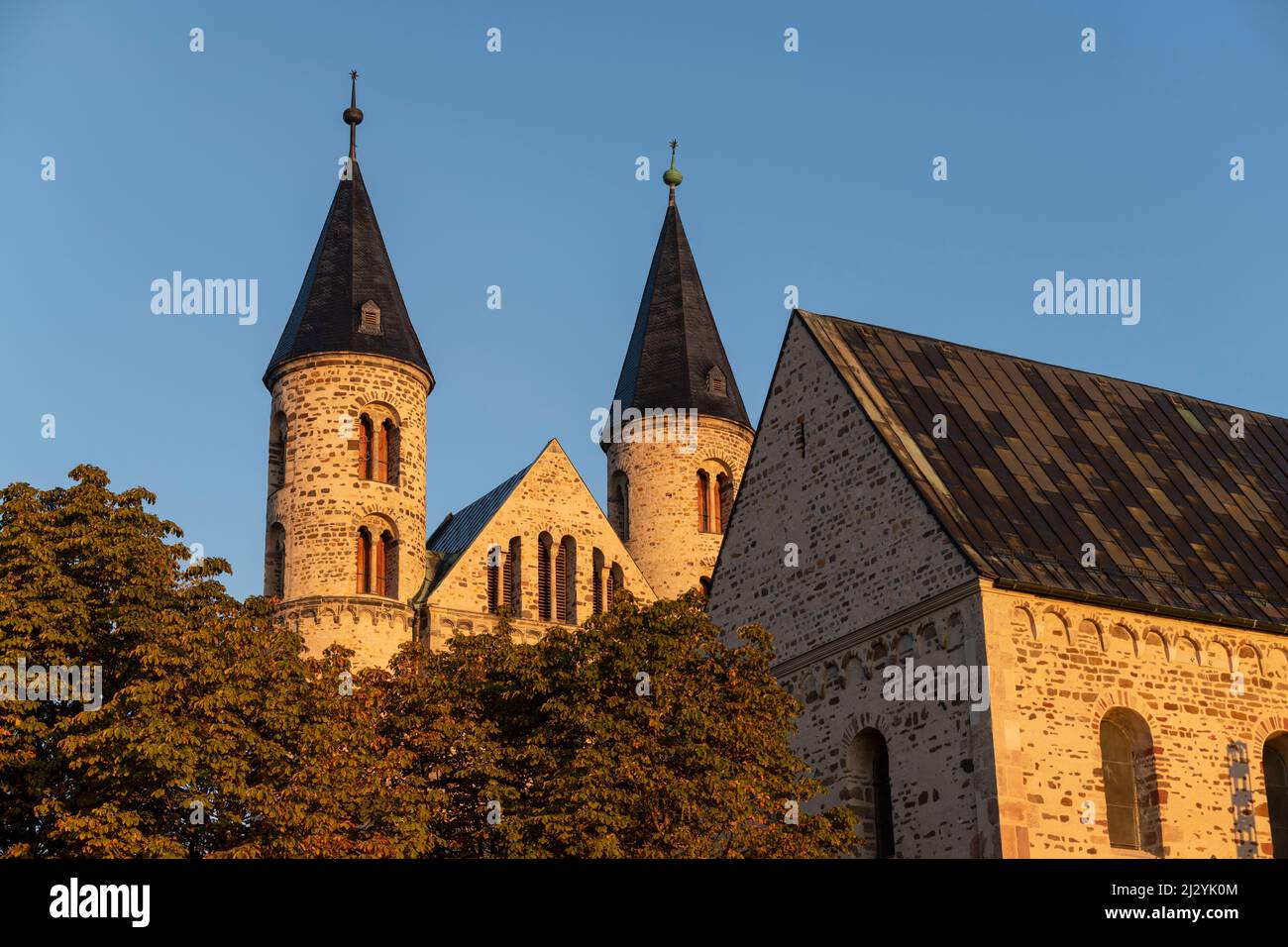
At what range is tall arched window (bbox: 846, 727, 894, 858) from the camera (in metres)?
28.5

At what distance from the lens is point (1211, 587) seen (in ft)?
97.6

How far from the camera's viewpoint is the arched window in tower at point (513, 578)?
51219mm

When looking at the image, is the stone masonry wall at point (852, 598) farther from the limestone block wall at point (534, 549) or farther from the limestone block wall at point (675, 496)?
the limestone block wall at point (675, 496)

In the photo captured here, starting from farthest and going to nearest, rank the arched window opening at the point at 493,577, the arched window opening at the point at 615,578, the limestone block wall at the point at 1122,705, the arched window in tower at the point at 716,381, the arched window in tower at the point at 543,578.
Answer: the arched window in tower at the point at 716,381, the arched window opening at the point at 615,578, the arched window in tower at the point at 543,578, the arched window opening at the point at 493,577, the limestone block wall at the point at 1122,705

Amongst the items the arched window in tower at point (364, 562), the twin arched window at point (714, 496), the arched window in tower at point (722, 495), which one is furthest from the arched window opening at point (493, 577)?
the arched window in tower at point (722, 495)

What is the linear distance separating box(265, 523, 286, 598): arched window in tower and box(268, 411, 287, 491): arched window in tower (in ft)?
3.84

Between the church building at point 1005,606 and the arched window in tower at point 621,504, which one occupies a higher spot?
the arched window in tower at point 621,504

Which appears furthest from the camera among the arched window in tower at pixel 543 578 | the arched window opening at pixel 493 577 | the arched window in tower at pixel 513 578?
the arched window in tower at pixel 543 578

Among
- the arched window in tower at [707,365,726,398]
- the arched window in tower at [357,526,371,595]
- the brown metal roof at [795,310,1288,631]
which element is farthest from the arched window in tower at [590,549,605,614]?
the brown metal roof at [795,310,1288,631]

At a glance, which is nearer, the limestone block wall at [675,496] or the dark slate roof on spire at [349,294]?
the dark slate roof on spire at [349,294]

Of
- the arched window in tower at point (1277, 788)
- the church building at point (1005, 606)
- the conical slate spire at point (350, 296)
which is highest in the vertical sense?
the conical slate spire at point (350, 296)

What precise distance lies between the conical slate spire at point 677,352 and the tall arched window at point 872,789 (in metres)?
32.2

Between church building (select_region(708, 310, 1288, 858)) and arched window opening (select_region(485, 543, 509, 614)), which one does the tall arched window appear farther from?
arched window opening (select_region(485, 543, 509, 614))

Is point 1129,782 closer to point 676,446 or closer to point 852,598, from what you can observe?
point 852,598
